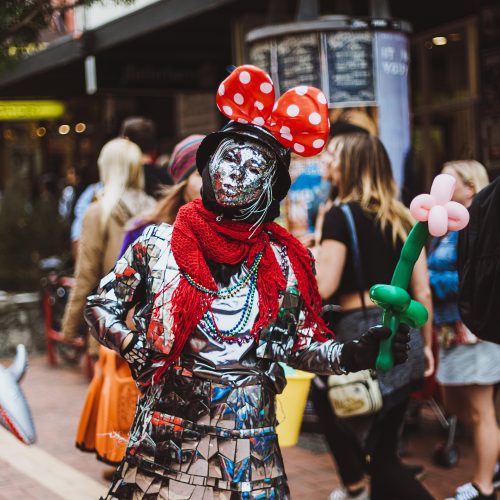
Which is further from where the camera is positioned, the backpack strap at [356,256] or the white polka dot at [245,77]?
the backpack strap at [356,256]

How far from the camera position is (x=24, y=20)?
470 centimetres

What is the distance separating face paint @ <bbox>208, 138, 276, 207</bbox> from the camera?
2867mm

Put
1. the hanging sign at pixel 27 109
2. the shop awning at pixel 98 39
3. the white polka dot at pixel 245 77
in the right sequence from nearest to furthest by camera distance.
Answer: the white polka dot at pixel 245 77, the shop awning at pixel 98 39, the hanging sign at pixel 27 109

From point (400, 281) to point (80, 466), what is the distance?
3.74 meters

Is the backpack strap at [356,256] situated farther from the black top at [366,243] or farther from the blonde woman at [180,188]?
the blonde woman at [180,188]

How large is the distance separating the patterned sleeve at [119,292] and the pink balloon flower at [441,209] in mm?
931

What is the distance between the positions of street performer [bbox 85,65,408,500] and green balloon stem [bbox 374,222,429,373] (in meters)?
0.03

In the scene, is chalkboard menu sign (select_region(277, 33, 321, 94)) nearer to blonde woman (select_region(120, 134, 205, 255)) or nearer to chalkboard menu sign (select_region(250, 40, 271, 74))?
chalkboard menu sign (select_region(250, 40, 271, 74))

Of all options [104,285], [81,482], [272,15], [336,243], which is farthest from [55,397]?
[104,285]

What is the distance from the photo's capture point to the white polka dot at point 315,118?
9.53 ft

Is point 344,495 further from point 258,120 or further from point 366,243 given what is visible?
point 258,120

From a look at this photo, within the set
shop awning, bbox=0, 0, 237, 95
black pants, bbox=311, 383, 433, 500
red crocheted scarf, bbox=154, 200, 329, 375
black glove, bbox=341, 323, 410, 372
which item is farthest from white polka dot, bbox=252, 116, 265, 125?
shop awning, bbox=0, 0, 237, 95

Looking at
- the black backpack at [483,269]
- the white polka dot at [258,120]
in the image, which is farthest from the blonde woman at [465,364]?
the white polka dot at [258,120]

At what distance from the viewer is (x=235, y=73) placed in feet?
9.59
